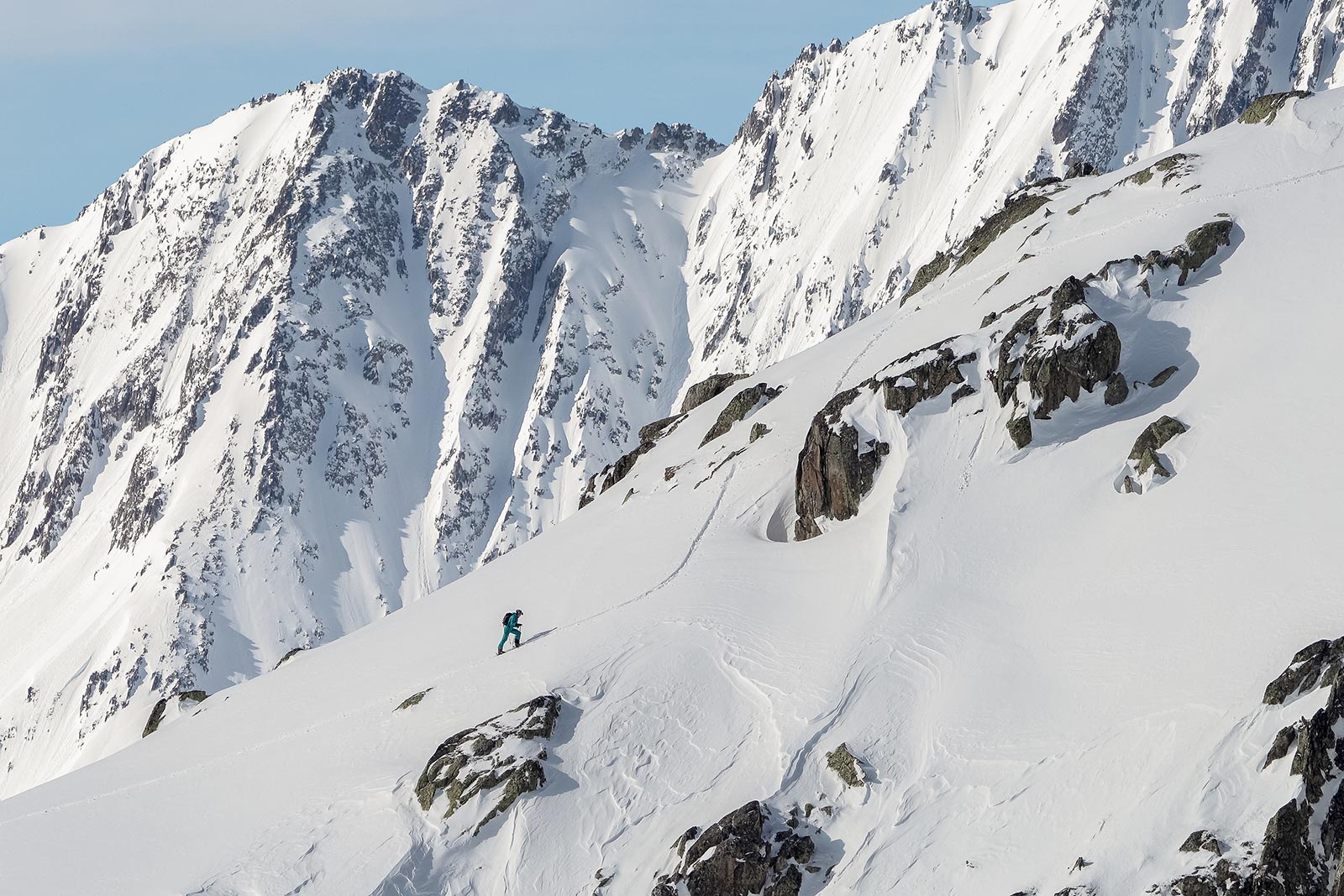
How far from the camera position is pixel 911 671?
35938 millimetres

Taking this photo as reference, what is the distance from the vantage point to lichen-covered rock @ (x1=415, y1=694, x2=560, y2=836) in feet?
115

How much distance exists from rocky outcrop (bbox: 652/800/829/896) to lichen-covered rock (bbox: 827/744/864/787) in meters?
1.66

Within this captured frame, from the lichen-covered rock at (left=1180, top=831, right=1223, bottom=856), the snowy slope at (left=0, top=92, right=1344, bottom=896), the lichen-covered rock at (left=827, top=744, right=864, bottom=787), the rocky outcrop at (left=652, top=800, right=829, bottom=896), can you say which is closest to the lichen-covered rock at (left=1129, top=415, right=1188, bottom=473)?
the snowy slope at (left=0, top=92, right=1344, bottom=896)

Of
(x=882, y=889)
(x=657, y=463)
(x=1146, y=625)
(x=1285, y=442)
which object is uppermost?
(x=657, y=463)

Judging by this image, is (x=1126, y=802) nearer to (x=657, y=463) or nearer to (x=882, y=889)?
(x=882, y=889)

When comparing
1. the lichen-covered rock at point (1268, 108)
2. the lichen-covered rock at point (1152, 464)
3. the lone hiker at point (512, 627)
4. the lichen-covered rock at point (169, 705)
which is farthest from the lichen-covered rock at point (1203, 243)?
the lichen-covered rock at point (169, 705)

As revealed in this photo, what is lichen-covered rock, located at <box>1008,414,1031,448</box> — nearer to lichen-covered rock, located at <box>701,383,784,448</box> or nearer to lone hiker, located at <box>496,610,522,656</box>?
lone hiker, located at <box>496,610,522,656</box>

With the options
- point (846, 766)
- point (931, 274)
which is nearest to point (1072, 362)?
point (846, 766)

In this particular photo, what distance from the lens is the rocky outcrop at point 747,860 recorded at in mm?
30688

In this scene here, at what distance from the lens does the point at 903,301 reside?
246ft

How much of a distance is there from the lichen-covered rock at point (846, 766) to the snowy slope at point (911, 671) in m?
0.30

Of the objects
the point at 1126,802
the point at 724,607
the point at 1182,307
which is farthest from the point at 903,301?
the point at 1126,802

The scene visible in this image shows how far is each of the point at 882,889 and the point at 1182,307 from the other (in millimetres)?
28059

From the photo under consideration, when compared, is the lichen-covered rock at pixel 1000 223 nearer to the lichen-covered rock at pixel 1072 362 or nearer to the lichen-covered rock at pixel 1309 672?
the lichen-covered rock at pixel 1072 362
